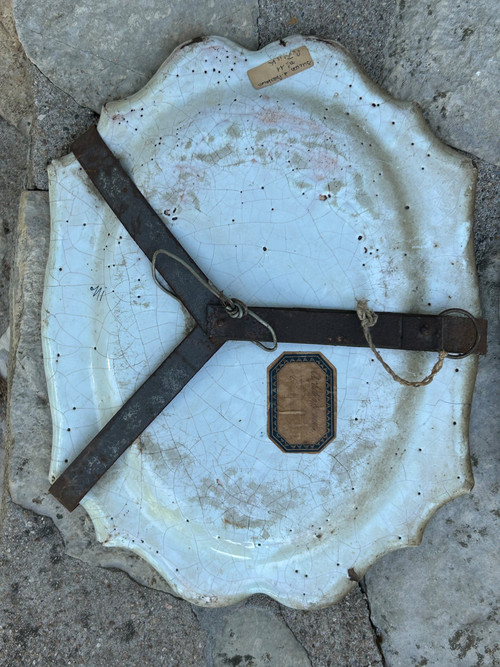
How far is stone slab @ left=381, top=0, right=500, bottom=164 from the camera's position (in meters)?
1.22

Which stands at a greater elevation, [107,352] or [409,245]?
[107,352]

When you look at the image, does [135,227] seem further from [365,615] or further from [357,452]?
[365,615]

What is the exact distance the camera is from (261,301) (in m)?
1.21

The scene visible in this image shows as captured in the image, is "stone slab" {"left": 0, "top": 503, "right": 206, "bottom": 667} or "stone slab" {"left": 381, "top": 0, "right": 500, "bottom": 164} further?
"stone slab" {"left": 0, "top": 503, "right": 206, "bottom": 667}

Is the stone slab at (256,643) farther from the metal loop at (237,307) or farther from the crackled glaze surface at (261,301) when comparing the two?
the metal loop at (237,307)

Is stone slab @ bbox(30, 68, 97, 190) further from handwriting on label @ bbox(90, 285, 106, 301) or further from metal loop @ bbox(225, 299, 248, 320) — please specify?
metal loop @ bbox(225, 299, 248, 320)

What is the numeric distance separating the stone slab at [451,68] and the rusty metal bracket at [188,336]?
1.75 feet

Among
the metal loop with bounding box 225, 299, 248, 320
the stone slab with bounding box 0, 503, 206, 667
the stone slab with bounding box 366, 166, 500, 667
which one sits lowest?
the stone slab with bounding box 366, 166, 500, 667

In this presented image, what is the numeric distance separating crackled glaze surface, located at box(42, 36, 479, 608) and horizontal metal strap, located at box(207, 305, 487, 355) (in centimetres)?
7

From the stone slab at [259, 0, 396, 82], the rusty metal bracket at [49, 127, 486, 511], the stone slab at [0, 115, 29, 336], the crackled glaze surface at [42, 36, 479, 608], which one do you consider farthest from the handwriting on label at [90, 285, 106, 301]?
the stone slab at [259, 0, 396, 82]

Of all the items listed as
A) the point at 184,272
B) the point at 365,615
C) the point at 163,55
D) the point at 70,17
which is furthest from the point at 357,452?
the point at 70,17

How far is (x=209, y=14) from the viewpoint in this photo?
4.16 feet

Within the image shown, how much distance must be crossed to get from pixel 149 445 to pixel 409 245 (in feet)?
2.87

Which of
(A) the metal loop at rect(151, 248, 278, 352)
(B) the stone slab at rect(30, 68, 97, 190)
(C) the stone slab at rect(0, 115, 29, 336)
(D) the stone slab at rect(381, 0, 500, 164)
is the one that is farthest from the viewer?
(C) the stone slab at rect(0, 115, 29, 336)
